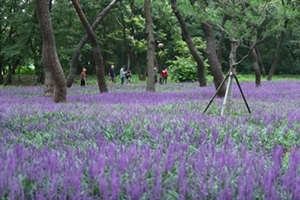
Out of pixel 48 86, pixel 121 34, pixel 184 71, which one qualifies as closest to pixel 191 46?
pixel 48 86

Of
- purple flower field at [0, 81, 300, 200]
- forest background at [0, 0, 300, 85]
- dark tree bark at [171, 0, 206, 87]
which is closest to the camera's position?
purple flower field at [0, 81, 300, 200]

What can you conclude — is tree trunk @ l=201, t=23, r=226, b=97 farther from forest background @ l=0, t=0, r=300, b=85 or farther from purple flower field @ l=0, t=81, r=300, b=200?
purple flower field @ l=0, t=81, r=300, b=200

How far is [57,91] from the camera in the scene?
Answer: 12.1 meters

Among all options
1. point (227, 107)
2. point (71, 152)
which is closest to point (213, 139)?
point (71, 152)

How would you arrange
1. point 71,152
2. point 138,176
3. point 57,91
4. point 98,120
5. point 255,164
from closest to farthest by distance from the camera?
point 138,176 → point 255,164 → point 71,152 → point 98,120 → point 57,91

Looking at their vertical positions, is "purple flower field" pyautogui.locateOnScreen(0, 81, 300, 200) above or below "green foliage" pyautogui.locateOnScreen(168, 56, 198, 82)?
below

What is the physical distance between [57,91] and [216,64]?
5.51 m

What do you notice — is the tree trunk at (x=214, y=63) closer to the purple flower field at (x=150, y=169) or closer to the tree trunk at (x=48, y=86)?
the tree trunk at (x=48, y=86)

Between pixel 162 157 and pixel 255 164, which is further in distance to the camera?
pixel 162 157

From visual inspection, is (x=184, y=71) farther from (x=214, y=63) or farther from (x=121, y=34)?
(x=214, y=63)

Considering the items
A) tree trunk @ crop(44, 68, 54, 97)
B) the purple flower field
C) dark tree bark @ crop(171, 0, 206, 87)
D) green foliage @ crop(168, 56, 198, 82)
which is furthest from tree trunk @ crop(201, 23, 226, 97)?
green foliage @ crop(168, 56, 198, 82)

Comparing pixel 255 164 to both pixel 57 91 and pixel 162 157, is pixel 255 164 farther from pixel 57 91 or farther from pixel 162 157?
pixel 57 91

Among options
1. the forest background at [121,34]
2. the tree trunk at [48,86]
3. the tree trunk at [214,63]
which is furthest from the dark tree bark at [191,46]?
the tree trunk at [48,86]

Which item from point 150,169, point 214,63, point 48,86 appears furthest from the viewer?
point 48,86
